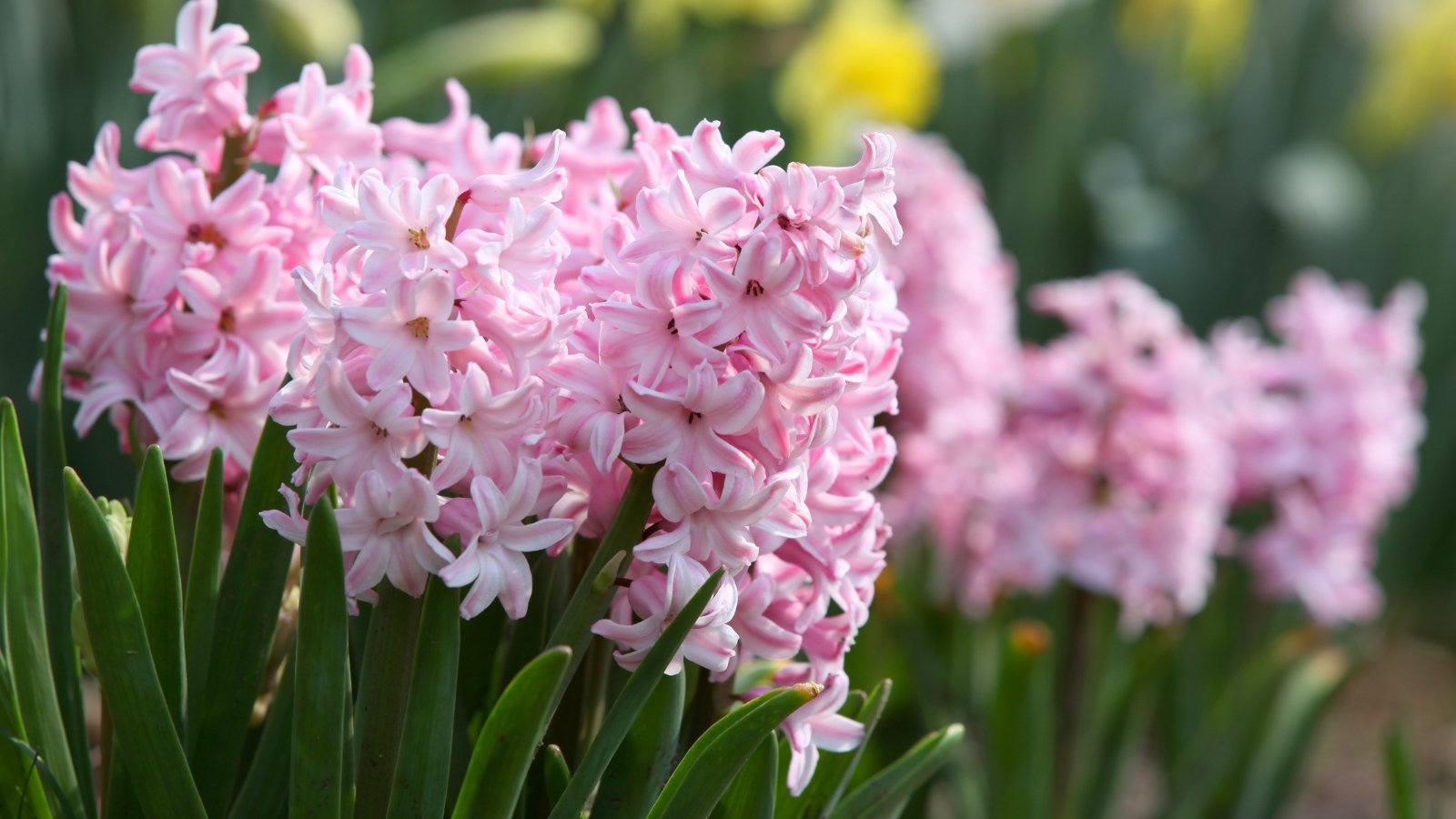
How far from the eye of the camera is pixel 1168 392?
1.94 m

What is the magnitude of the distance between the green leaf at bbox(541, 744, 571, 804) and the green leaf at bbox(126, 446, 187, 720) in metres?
0.24

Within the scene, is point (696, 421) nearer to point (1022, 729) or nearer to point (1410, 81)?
point (1022, 729)

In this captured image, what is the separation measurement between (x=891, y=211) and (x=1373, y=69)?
15.8 ft

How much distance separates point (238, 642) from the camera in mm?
950

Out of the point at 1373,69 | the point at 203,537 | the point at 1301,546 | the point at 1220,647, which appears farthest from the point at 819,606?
the point at 1373,69

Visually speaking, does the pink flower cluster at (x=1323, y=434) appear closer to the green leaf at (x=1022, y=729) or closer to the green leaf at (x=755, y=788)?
the green leaf at (x=1022, y=729)

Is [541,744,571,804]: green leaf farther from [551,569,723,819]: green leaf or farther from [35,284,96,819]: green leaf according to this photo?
[35,284,96,819]: green leaf

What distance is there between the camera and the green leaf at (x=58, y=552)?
0.96 meters

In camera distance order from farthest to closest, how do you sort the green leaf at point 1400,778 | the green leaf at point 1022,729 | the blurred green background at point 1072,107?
the blurred green background at point 1072,107
the green leaf at point 1022,729
the green leaf at point 1400,778

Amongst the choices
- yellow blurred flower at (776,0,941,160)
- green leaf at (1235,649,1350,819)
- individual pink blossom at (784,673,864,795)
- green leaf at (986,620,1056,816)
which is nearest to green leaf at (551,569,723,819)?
individual pink blossom at (784,673,864,795)

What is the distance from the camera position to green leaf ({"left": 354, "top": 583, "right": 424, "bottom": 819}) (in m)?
0.84

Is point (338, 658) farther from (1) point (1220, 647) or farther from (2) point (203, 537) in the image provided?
(1) point (1220, 647)

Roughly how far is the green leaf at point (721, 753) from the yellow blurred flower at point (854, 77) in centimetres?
312

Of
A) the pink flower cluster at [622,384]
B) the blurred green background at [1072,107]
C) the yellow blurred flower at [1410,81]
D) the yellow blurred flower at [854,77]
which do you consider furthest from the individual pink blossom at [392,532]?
the yellow blurred flower at [1410,81]
